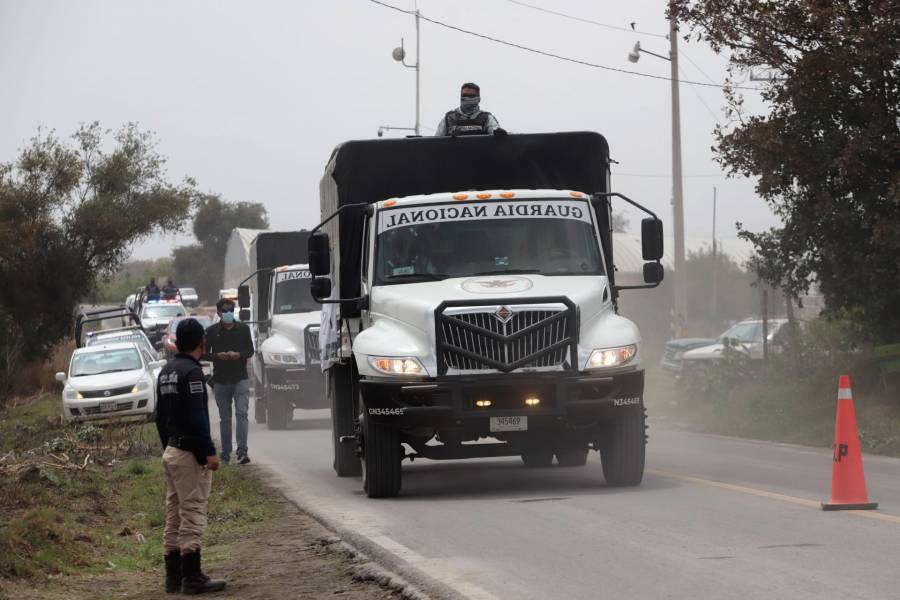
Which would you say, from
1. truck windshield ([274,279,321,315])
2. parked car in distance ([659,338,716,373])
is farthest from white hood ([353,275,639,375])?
parked car in distance ([659,338,716,373])

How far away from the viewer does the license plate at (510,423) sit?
12.0m

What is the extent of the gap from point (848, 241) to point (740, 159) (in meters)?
1.85

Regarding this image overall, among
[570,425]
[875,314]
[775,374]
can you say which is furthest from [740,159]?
[570,425]

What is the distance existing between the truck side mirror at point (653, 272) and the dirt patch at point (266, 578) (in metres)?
4.21

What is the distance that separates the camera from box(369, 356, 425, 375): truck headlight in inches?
473

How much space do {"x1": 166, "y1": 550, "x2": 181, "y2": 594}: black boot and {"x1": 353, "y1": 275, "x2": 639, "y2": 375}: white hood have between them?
3.72 meters

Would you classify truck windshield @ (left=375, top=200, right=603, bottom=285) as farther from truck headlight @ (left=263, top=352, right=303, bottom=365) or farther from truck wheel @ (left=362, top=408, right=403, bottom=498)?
truck headlight @ (left=263, top=352, right=303, bottom=365)

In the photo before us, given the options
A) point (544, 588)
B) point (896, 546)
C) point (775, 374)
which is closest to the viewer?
point (544, 588)

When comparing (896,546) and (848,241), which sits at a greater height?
(848,241)

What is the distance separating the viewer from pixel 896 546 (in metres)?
8.93

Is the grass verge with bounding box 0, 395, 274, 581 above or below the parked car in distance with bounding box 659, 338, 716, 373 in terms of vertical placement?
below

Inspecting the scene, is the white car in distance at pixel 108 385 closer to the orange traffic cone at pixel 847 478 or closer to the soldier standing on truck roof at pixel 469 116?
the soldier standing on truck roof at pixel 469 116

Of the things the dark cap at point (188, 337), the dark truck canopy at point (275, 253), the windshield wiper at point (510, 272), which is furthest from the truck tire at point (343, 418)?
the dark truck canopy at point (275, 253)

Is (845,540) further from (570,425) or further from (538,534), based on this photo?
(570,425)
